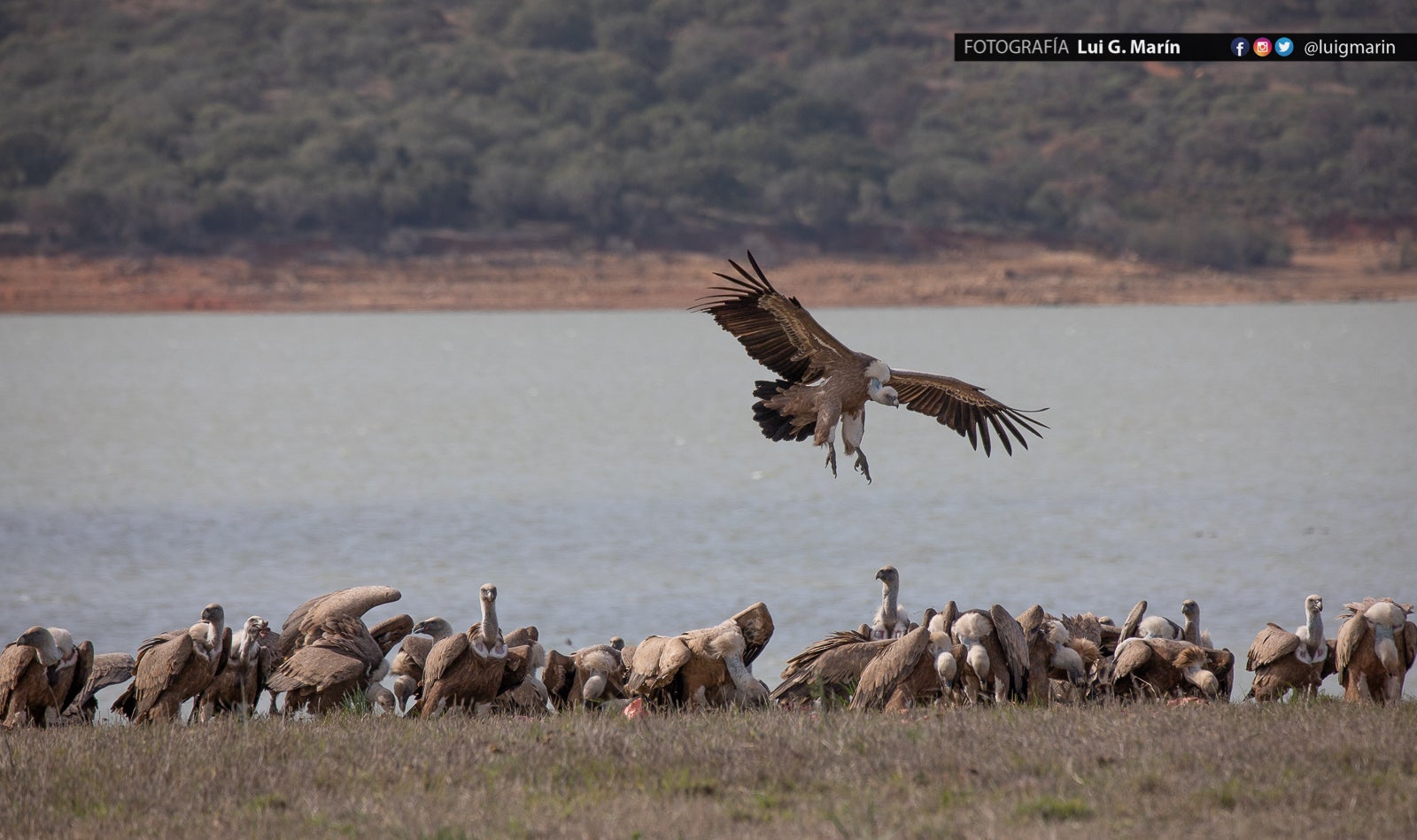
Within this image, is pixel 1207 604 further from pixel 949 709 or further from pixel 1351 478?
pixel 1351 478

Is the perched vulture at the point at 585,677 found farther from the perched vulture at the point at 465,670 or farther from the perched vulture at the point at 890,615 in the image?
the perched vulture at the point at 890,615

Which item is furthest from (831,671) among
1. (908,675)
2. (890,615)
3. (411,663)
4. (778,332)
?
(411,663)

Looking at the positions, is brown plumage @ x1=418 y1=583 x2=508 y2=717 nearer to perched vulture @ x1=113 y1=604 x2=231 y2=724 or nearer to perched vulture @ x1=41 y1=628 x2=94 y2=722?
perched vulture @ x1=113 y1=604 x2=231 y2=724

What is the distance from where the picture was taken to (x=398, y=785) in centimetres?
715

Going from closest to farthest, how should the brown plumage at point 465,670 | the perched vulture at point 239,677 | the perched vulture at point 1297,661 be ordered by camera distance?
the brown plumage at point 465,670 < the perched vulture at point 239,677 < the perched vulture at point 1297,661

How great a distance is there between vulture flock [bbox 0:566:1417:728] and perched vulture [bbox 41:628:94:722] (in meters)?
0.01

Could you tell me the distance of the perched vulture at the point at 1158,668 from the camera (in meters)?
9.56

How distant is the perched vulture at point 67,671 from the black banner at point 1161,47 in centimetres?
1180

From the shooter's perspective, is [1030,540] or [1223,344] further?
[1223,344]

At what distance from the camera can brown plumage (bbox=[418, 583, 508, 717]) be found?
9.34m

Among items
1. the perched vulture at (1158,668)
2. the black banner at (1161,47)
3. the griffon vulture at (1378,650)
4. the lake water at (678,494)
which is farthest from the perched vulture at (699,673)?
the black banner at (1161,47)

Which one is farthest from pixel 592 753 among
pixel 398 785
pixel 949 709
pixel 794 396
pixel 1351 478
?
pixel 1351 478

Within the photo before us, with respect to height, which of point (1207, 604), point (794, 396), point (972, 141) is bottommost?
point (1207, 604)

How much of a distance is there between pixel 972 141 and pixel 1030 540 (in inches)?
2145
